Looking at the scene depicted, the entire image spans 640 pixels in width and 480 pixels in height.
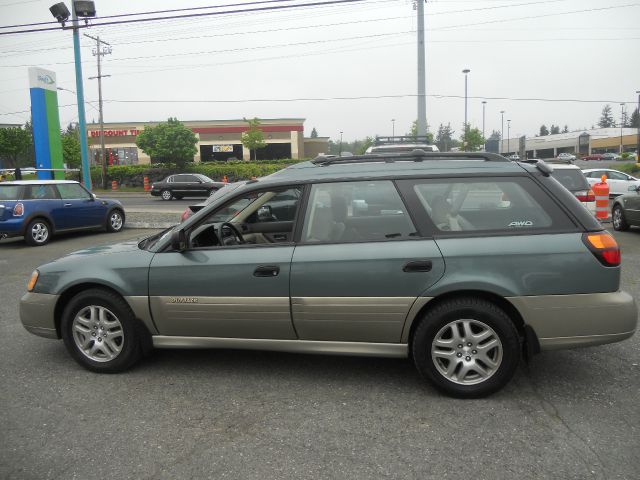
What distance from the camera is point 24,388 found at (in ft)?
12.5

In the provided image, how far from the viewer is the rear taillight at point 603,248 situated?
3336mm

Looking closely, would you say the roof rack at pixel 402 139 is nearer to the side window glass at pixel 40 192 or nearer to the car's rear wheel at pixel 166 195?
the side window glass at pixel 40 192

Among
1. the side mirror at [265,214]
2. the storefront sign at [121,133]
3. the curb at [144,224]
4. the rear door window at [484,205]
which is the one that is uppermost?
the storefront sign at [121,133]

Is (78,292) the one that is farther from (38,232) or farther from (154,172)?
(154,172)

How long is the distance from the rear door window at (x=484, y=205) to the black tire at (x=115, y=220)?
1149 cm

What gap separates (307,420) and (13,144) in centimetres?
6198

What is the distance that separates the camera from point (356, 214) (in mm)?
3758

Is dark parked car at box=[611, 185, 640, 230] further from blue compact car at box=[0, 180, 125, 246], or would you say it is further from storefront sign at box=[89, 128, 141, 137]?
storefront sign at box=[89, 128, 141, 137]

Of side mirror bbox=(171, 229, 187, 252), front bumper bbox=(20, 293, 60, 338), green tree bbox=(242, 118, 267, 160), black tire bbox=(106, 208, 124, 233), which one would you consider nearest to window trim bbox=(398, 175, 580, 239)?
side mirror bbox=(171, 229, 187, 252)

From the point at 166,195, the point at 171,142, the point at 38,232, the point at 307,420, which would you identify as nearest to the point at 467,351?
the point at 307,420

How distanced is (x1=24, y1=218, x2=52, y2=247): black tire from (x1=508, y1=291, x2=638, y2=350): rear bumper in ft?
36.0

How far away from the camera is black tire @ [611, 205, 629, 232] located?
11.8 metres

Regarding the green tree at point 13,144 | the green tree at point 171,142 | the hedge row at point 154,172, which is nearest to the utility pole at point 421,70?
the hedge row at point 154,172

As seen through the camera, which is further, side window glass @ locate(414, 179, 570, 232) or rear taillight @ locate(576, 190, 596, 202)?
rear taillight @ locate(576, 190, 596, 202)
